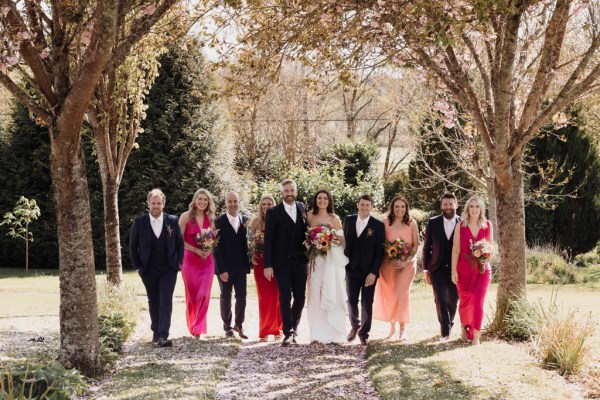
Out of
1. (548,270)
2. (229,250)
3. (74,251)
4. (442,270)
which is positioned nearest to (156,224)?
(229,250)

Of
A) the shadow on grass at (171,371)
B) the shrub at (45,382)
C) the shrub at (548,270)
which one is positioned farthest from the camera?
the shrub at (548,270)

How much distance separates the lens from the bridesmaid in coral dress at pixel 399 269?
9.85m

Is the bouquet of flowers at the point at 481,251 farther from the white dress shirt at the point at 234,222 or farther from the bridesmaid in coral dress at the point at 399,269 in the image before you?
the white dress shirt at the point at 234,222

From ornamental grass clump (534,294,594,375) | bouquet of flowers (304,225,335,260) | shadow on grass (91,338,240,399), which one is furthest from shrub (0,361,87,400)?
ornamental grass clump (534,294,594,375)

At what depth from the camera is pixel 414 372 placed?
7.57 meters

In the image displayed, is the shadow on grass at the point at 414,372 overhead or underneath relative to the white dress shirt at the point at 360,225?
underneath

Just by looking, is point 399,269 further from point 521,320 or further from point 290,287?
point 521,320

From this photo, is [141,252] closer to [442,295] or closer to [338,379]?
[338,379]

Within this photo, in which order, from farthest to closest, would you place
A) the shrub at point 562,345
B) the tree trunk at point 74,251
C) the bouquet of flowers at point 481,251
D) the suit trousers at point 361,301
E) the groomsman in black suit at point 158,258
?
1. the suit trousers at point 361,301
2. the groomsman in black suit at point 158,258
3. the bouquet of flowers at point 481,251
4. the shrub at point 562,345
5. the tree trunk at point 74,251

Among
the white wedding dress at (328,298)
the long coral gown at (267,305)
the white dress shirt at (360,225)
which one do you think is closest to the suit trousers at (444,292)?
the white dress shirt at (360,225)

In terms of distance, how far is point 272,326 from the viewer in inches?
396

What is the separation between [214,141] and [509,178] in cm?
1350

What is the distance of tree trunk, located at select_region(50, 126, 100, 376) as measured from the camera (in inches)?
271

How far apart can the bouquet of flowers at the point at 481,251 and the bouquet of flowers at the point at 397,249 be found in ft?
3.17
